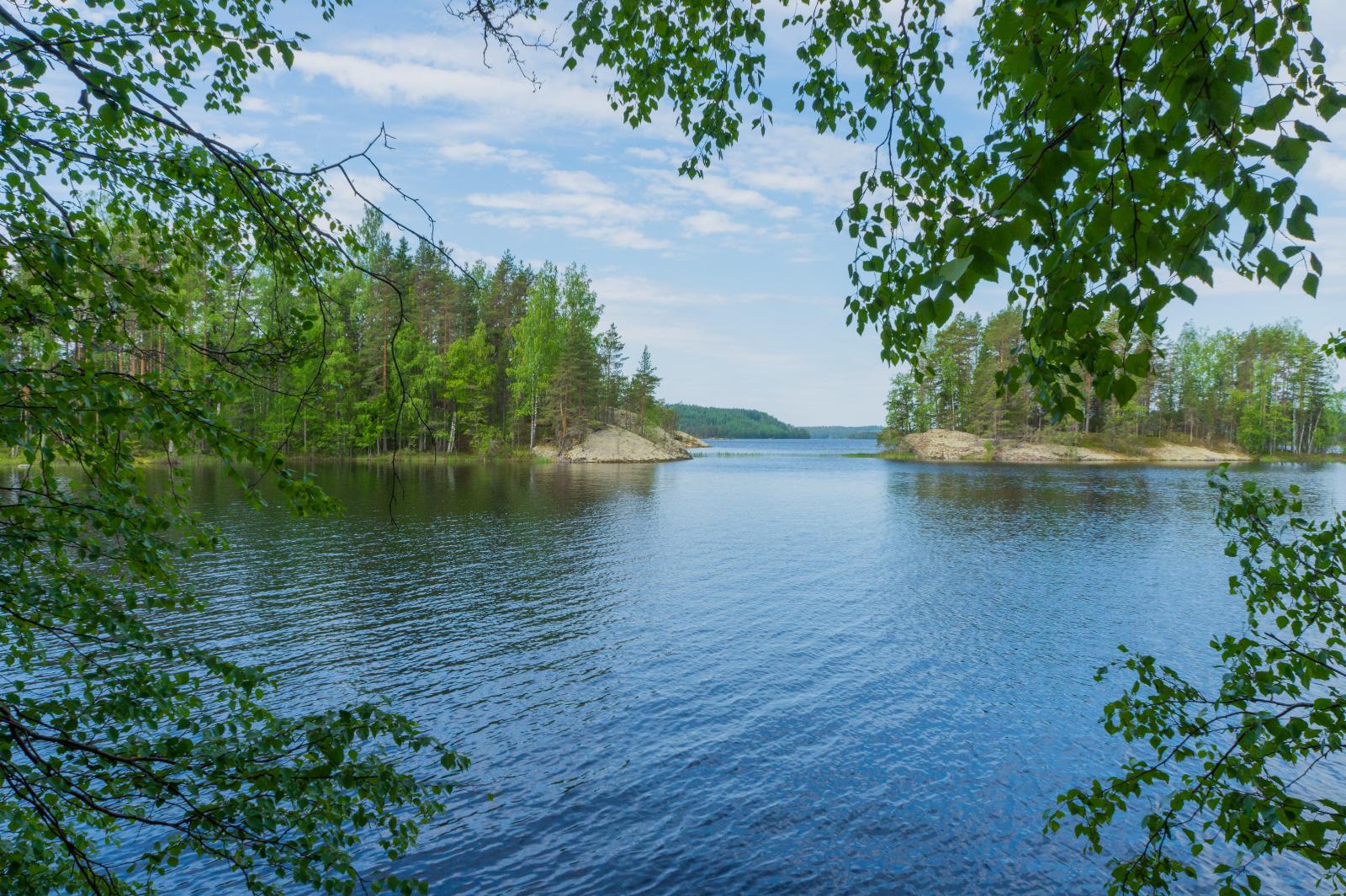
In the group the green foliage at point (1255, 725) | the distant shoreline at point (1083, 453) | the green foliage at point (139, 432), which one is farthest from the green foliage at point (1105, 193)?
the distant shoreline at point (1083, 453)

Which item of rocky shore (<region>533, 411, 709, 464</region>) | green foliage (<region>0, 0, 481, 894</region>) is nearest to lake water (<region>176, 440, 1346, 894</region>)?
green foliage (<region>0, 0, 481, 894</region>)

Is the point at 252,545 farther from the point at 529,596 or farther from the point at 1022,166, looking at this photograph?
the point at 1022,166

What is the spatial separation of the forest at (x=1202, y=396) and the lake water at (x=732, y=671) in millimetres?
65891

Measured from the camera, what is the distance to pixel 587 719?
43.6 feet

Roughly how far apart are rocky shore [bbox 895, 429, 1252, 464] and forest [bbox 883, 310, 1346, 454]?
8.09 feet

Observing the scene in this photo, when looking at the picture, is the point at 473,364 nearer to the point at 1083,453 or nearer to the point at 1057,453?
the point at 1057,453

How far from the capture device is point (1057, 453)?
299ft

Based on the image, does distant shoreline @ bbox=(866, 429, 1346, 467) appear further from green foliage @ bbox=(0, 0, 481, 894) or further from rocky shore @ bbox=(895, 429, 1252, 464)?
green foliage @ bbox=(0, 0, 481, 894)

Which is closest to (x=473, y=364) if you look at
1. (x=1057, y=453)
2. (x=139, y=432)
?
(x=139, y=432)

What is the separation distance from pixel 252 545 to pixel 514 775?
2204cm

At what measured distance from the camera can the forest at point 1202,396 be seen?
316ft

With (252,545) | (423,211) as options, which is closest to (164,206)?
(423,211)

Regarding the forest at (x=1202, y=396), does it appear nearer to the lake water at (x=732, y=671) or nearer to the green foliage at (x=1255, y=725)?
the lake water at (x=732, y=671)

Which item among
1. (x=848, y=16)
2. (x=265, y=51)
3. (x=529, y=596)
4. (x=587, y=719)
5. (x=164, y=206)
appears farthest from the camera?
(x=529, y=596)
